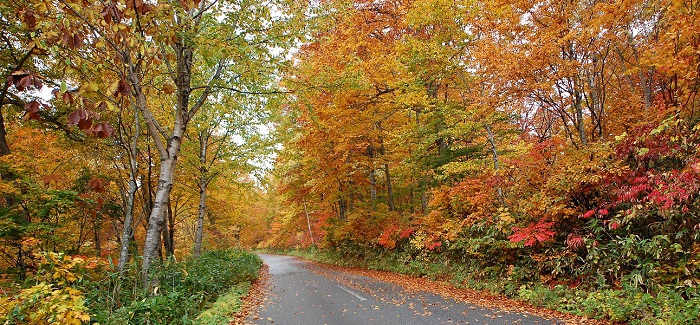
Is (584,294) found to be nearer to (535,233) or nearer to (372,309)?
(535,233)

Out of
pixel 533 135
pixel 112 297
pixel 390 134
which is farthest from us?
pixel 533 135

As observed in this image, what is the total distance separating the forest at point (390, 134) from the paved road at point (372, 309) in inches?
42.9

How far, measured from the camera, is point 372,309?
22.7 ft

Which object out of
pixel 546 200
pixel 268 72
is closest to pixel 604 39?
pixel 546 200

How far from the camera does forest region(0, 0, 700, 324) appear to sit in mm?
4754

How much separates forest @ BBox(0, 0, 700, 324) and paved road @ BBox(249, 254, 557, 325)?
1.09 meters

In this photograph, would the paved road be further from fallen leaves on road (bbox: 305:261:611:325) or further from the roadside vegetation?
the roadside vegetation

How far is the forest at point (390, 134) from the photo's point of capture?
4.75 m

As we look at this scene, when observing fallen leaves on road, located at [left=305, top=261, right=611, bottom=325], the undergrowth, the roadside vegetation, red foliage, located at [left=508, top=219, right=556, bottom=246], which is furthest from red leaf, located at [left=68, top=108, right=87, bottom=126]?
red foliage, located at [left=508, top=219, right=556, bottom=246]

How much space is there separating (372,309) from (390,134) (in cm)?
697

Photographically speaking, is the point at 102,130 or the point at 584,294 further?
the point at 584,294

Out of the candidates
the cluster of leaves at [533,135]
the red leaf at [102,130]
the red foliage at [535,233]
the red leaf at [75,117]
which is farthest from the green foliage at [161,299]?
the red foliage at [535,233]

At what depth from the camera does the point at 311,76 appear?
746 cm

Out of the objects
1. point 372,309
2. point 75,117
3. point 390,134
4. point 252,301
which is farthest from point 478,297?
point 75,117
